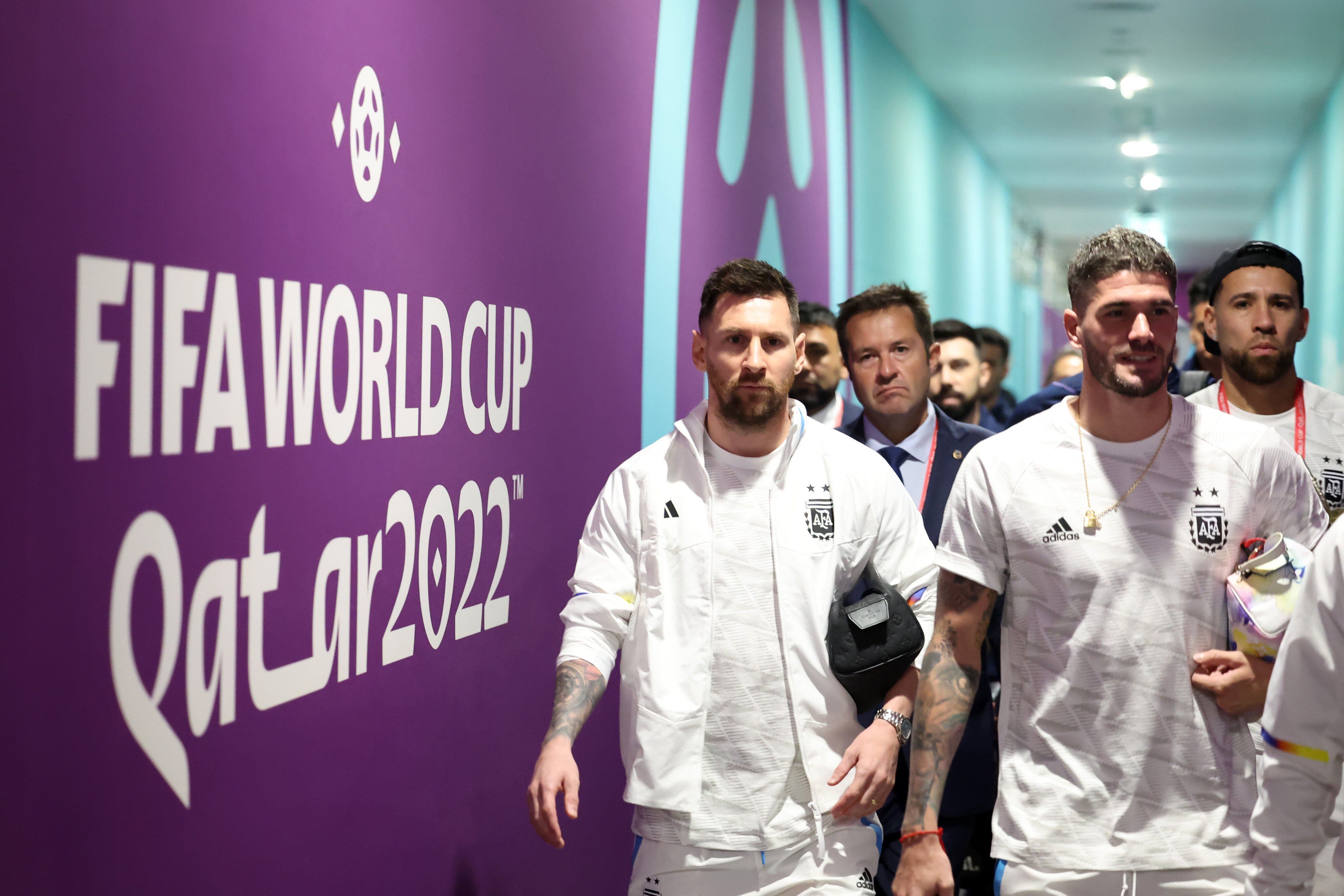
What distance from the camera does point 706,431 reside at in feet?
10.1

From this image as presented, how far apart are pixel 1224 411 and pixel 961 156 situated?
10310mm

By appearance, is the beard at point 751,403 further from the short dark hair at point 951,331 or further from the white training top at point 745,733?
the short dark hair at point 951,331

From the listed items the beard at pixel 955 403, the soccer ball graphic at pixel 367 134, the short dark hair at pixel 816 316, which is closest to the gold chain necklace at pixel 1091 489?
the soccer ball graphic at pixel 367 134

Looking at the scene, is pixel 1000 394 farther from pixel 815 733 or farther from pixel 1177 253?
pixel 1177 253

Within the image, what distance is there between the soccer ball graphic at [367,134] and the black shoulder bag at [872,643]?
131 cm

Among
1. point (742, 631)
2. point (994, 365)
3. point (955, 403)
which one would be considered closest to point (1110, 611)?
point (742, 631)

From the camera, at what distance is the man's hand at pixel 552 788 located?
2.49 meters

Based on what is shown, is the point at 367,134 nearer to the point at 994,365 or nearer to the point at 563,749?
the point at 563,749

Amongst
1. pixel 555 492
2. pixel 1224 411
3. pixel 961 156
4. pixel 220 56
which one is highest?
pixel 961 156

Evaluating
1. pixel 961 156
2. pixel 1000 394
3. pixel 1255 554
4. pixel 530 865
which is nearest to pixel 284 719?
pixel 530 865

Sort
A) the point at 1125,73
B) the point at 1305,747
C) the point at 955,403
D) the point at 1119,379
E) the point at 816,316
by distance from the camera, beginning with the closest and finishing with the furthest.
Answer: the point at 1305,747, the point at 1119,379, the point at 816,316, the point at 955,403, the point at 1125,73

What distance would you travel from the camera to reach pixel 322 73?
2535 millimetres

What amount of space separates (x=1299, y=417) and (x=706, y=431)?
1.80 metres

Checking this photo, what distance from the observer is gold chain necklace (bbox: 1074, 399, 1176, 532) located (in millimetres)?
2654
